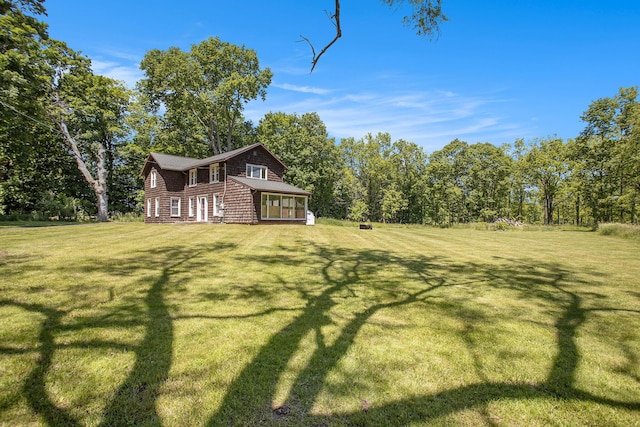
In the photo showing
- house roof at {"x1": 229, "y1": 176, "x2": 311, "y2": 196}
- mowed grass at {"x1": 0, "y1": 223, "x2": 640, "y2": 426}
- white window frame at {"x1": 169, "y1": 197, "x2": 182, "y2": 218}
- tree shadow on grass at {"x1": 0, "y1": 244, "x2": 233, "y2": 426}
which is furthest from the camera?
white window frame at {"x1": 169, "y1": 197, "x2": 182, "y2": 218}

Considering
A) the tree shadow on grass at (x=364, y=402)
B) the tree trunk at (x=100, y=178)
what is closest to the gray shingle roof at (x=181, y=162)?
the tree trunk at (x=100, y=178)

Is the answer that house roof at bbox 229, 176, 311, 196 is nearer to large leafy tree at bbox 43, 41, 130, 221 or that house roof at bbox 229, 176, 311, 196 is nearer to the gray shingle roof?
the gray shingle roof

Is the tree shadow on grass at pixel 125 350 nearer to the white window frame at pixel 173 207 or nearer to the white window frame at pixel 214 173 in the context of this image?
the white window frame at pixel 214 173

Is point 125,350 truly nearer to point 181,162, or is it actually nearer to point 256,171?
point 256,171

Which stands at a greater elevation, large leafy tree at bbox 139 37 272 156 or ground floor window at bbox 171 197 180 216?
large leafy tree at bbox 139 37 272 156

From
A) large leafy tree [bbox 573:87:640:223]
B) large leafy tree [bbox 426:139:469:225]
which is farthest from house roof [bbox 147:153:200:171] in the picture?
large leafy tree [bbox 573:87:640:223]

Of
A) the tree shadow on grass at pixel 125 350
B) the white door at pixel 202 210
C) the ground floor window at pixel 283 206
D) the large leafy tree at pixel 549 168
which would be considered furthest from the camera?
the large leafy tree at pixel 549 168

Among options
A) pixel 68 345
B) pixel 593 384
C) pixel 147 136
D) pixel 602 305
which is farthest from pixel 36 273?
pixel 147 136

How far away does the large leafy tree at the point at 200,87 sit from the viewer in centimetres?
3466

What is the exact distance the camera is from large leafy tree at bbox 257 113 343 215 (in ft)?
124

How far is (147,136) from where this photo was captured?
111 feet

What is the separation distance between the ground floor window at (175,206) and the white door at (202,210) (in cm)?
310

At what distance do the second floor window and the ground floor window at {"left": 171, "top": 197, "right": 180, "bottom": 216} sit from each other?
7914mm

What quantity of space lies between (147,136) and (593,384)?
38.9m
